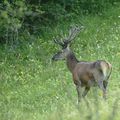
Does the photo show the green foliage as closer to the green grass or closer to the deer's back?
the green grass

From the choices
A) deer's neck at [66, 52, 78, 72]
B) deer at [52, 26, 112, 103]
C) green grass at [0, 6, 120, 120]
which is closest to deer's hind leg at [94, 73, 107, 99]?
deer at [52, 26, 112, 103]

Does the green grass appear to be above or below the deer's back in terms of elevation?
below

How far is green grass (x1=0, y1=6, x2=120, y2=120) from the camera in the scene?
15547 millimetres

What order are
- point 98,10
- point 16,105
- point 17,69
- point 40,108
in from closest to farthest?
1. point 40,108
2. point 16,105
3. point 17,69
4. point 98,10

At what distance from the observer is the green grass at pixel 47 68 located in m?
15.5

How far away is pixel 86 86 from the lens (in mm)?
14328

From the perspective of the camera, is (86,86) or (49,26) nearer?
(86,86)

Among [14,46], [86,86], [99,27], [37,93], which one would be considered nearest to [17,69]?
[14,46]

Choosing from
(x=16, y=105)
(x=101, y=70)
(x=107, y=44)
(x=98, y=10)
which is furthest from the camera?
(x=98, y=10)

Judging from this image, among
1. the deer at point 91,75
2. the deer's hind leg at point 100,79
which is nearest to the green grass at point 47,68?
the deer's hind leg at point 100,79

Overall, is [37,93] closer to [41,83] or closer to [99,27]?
[41,83]

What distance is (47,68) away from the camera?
19.4 m

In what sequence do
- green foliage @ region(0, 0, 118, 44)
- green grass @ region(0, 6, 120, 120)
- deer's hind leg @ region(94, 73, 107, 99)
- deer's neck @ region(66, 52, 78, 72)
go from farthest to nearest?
green foliage @ region(0, 0, 118, 44) < green grass @ region(0, 6, 120, 120) < deer's neck @ region(66, 52, 78, 72) < deer's hind leg @ region(94, 73, 107, 99)

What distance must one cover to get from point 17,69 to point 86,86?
6.30 m
